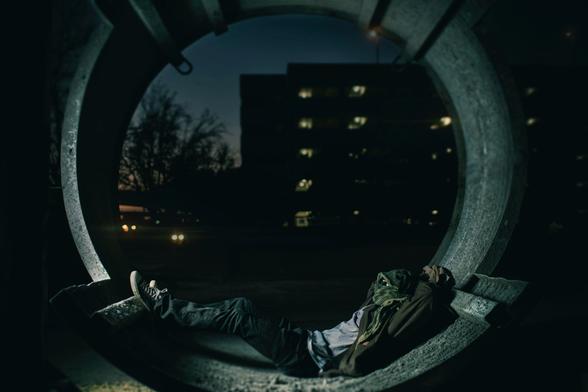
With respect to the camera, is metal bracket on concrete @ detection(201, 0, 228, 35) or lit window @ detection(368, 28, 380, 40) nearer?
metal bracket on concrete @ detection(201, 0, 228, 35)

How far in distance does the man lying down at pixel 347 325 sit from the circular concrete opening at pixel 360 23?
0.22 meters

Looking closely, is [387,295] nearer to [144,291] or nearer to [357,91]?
[144,291]

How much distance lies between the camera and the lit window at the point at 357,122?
5719 cm

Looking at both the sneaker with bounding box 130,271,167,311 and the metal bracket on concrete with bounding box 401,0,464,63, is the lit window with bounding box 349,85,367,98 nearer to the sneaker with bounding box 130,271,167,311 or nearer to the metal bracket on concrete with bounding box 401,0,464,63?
the metal bracket on concrete with bounding box 401,0,464,63

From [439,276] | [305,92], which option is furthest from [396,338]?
[305,92]

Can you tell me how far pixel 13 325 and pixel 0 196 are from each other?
0.64 meters

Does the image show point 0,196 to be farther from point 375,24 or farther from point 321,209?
point 321,209

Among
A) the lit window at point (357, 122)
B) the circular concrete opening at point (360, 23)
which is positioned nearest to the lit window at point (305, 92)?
the lit window at point (357, 122)

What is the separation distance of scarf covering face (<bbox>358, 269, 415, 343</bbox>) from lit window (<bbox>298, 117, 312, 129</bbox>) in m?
54.6

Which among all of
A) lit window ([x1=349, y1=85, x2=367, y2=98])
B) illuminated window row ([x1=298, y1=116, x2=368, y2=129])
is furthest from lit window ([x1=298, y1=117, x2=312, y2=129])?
lit window ([x1=349, y1=85, x2=367, y2=98])

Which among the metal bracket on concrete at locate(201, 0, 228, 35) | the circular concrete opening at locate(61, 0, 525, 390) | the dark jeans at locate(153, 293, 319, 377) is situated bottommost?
the dark jeans at locate(153, 293, 319, 377)

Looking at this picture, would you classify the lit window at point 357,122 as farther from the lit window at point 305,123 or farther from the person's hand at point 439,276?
the person's hand at point 439,276

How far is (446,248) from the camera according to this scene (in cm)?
447

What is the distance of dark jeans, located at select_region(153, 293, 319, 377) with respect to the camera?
345 centimetres
